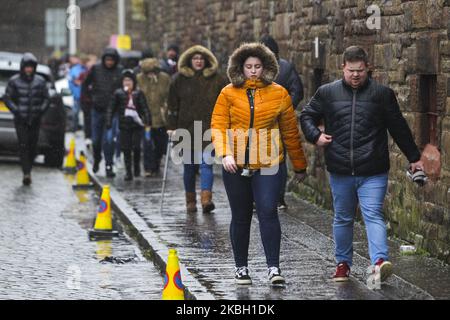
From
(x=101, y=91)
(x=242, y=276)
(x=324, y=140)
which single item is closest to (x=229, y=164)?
(x=324, y=140)

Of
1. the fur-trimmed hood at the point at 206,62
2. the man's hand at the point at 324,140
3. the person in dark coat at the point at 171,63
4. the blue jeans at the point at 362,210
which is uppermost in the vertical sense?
the fur-trimmed hood at the point at 206,62

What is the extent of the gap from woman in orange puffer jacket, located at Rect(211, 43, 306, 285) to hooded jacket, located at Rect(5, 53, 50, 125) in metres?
9.22

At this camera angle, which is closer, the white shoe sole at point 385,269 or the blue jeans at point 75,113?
the white shoe sole at point 385,269

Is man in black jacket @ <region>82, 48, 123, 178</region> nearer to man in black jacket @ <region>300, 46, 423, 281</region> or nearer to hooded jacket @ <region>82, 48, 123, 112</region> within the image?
hooded jacket @ <region>82, 48, 123, 112</region>

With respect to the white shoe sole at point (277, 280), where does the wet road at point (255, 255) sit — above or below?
below

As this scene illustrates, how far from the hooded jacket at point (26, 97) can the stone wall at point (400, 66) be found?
3.22m

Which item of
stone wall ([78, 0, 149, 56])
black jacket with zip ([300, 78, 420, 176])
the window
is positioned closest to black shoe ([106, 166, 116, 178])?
black jacket with zip ([300, 78, 420, 176])

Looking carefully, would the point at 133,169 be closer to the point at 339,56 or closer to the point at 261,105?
the point at 339,56

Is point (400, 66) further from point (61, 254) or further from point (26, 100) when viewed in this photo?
point (26, 100)

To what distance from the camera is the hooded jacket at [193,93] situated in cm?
1523

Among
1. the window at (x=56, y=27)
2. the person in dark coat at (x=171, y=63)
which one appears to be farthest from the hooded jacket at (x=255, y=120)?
the window at (x=56, y=27)

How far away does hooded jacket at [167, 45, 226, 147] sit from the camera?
50.0 feet

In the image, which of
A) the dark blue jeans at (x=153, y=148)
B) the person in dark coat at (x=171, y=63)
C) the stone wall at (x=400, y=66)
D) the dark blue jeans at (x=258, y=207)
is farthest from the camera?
the person in dark coat at (x=171, y=63)

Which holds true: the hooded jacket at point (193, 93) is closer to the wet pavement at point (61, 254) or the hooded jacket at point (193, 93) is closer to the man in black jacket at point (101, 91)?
the wet pavement at point (61, 254)
